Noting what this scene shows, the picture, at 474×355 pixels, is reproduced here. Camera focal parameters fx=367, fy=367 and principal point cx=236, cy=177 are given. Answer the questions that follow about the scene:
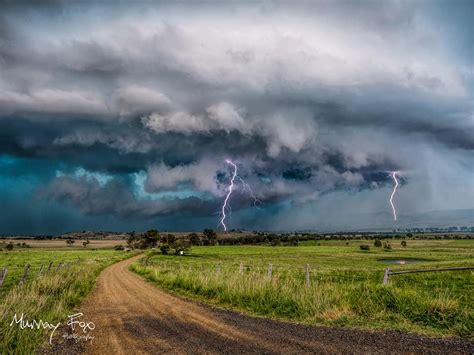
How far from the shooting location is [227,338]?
35.9 feet

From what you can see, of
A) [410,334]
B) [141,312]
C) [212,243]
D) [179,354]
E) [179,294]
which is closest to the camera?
[179,354]

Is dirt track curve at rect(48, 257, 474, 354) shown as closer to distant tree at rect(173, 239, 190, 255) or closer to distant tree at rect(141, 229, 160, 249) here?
distant tree at rect(173, 239, 190, 255)

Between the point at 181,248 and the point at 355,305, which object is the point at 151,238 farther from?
the point at 355,305

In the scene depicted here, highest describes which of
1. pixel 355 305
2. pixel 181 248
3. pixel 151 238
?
pixel 355 305

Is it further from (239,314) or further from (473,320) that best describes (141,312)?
(473,320)

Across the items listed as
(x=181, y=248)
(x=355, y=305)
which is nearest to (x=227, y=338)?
(x=355, y=305)

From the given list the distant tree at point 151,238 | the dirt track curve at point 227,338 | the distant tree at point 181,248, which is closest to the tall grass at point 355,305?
the dirt track curve at point 227,338

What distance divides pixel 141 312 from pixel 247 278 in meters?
5.89

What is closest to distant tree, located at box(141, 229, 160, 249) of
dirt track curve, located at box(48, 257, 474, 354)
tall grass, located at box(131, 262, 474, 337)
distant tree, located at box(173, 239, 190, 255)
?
distant tree, located at box(173, 239, 190, 255)

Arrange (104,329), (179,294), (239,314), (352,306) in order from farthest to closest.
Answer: (179,294), (239,314), (352,306), (104,329)

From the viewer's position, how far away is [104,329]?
12820 millimetres

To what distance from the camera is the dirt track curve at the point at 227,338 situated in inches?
383

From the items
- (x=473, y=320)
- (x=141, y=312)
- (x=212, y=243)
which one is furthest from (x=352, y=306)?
(x=212, y=243)

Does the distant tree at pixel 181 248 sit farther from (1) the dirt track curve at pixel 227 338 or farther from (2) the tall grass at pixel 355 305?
(1) the dirt track curve at pixel 227 338
